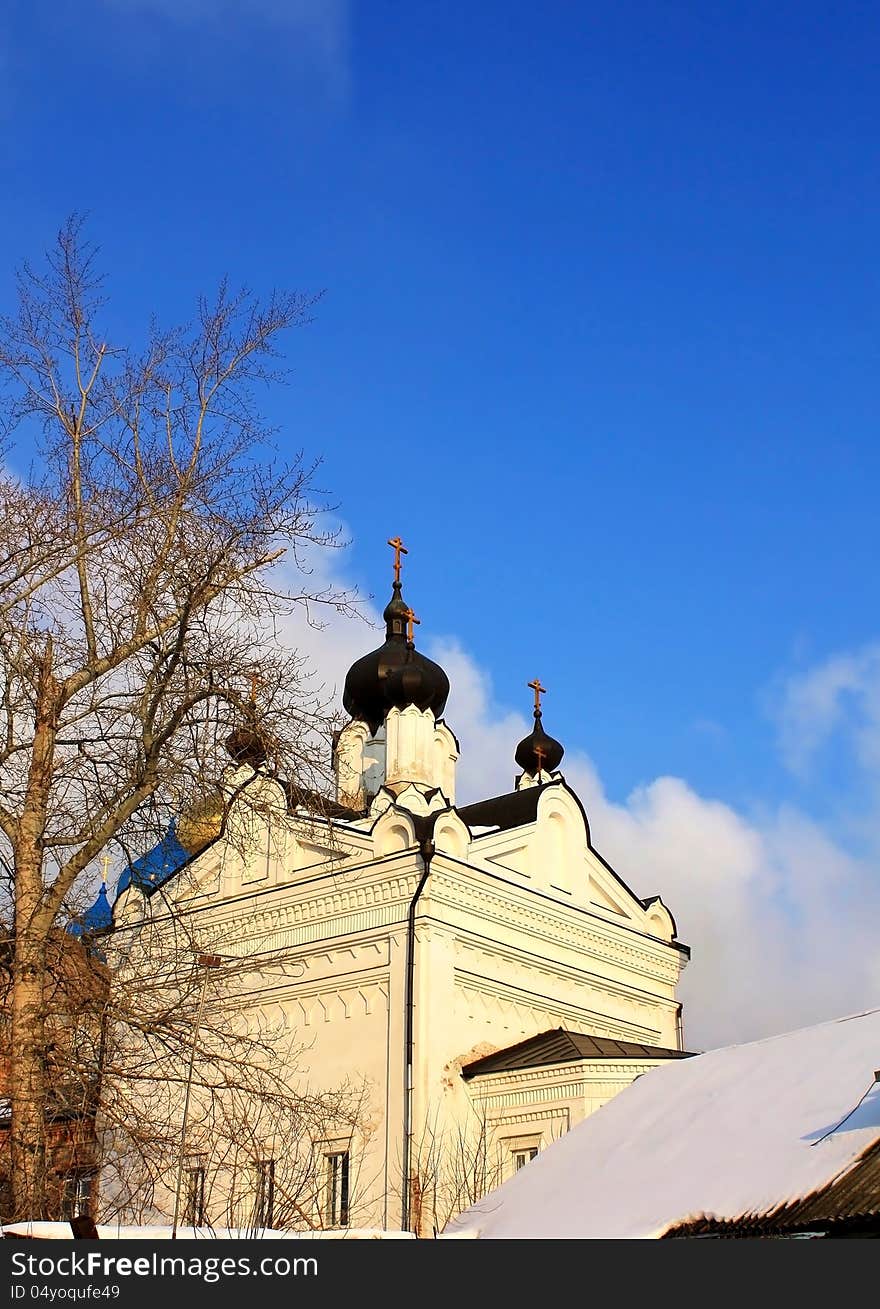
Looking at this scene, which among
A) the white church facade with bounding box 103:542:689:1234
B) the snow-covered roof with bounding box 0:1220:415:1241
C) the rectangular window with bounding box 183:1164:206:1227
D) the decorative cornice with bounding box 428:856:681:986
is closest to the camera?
the snow-covered roof with bounding box 0:1220:415:1241

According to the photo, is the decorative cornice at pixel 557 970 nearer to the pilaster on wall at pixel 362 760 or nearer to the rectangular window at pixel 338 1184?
the rectangular window at pixel 338 1184

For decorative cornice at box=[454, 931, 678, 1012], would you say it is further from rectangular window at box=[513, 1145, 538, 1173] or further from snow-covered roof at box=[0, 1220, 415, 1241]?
snow-covered roof at box=[0, 1220, 415, 1241]

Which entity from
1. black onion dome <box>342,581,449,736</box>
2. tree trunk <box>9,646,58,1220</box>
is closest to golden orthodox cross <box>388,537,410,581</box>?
black onion dome <box>342,581,449,736</box>

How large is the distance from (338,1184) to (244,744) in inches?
393

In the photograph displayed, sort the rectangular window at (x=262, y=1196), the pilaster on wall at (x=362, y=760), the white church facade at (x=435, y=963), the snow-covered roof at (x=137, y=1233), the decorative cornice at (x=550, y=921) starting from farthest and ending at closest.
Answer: the pilaster on wall at (x=362, y=760) → the decorative cornice at (x=550, y=921) → the white church facade at (x=435, y=963) → the rectangular window at (x=262, y=1196) → the snow-covered roof at (x=137, y=1233)

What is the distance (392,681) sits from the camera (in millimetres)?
23625

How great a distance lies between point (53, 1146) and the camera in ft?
30.6

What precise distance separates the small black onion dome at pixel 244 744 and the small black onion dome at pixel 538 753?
15.7 metres

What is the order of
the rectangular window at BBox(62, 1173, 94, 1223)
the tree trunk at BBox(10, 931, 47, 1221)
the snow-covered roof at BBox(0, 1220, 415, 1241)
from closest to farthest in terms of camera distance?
the snow-covered roof at BBox(0, 1220, 415, 1241) → the tree trunk at BBox(10, 931, 47, 1221) → the rectangular window at BBox(62, 1173, 94, 1223)

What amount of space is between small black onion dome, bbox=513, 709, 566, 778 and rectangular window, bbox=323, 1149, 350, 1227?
352 inches

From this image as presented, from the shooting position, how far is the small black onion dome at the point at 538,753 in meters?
25.7
